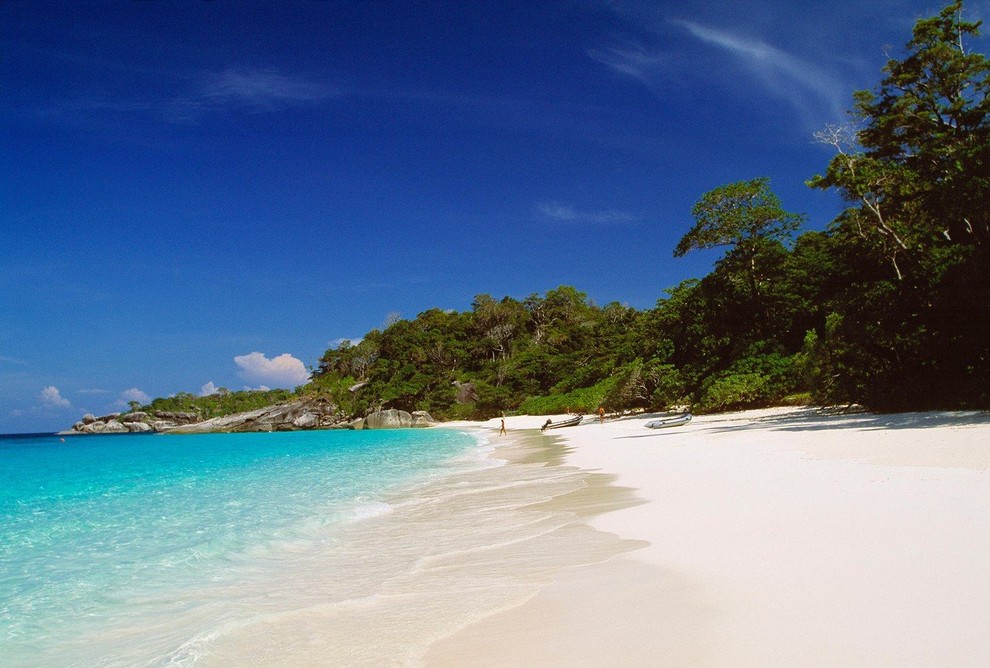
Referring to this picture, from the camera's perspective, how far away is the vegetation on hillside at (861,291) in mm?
14250

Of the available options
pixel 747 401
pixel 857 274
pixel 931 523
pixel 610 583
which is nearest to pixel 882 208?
pixel 857 274

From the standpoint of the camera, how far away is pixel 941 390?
15031 millimetres

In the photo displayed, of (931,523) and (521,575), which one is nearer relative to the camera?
(931,523)

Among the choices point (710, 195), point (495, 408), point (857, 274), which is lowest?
point (495, 408)

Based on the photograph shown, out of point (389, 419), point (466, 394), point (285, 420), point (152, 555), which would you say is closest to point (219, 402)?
point (285, 420)

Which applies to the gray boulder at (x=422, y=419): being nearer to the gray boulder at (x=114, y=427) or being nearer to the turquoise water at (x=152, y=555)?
the turquoise water at (x=152, y=555)

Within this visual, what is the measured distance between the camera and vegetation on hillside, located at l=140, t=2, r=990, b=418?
14.2 m

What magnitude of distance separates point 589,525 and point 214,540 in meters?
4.97

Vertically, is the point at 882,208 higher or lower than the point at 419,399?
higher

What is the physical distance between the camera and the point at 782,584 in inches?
129

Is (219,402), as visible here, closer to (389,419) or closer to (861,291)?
(389,419)

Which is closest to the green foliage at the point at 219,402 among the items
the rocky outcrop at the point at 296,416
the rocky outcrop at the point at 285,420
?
the rocky outcrop at the point at 285,420

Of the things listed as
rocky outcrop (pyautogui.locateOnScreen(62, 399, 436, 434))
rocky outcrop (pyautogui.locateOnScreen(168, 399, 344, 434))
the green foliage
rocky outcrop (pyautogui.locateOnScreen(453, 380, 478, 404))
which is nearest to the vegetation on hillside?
rocky outcrop (pyautogui.locateOnScreen(453, 380, 478, 404))

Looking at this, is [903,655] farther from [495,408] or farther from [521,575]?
[495,408]
